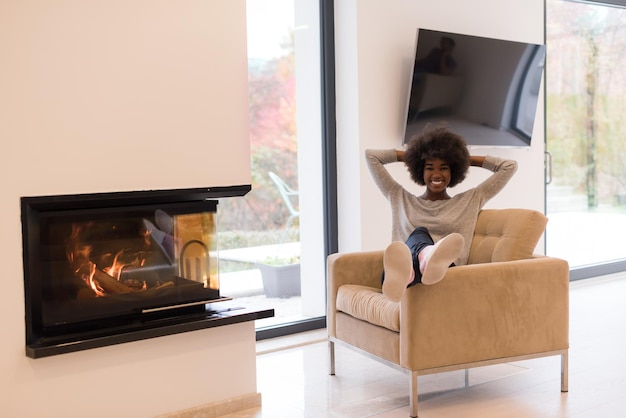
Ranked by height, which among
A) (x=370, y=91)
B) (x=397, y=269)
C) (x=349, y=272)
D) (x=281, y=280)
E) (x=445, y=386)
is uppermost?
(x=370, y=91)

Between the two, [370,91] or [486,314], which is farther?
[370,91]

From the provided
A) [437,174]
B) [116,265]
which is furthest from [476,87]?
[116,265]

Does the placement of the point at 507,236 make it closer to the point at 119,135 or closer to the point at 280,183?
the point at 280,183

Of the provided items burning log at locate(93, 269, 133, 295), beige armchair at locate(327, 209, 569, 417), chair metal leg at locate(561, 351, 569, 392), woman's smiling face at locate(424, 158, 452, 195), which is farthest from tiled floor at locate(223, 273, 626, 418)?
woman's smiling face at locate(424, 158, 452, 195)

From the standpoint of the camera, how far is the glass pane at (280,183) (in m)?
4.36

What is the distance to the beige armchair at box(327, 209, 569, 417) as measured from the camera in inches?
121

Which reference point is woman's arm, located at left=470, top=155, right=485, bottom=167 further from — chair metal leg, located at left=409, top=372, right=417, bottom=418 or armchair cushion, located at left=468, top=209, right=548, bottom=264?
chair metal leg, located at left=409, top=372, right=417, bottom=418

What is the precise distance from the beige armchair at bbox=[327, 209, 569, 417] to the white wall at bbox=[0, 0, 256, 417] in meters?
0.54

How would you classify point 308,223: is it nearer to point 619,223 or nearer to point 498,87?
point 498,87

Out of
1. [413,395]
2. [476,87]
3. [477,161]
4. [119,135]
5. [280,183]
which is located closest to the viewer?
[119,135]

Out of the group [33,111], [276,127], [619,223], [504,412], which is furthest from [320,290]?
[619,223]

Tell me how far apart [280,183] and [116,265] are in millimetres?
1693

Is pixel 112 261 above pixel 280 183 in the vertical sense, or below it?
below

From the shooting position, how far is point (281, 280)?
4.58 m
